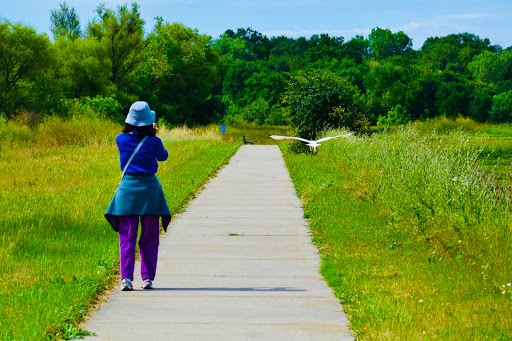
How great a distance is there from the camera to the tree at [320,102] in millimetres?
26266

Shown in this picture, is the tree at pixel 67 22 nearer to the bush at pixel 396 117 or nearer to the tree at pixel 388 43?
the bush at pixel 396 117

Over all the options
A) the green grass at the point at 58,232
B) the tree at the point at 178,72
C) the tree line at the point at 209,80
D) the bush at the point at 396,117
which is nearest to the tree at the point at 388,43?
the tree line at the point at 209,80

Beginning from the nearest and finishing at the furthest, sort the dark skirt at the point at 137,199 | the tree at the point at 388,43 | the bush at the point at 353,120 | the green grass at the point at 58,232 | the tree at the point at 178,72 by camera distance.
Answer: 1. the green grass at the point at 58,232
2. the dark skirt at the point at 137,199
3. the bush at the point at 353,120
4. the tree at the point at 178,72
5. the tree at the point at 388,43

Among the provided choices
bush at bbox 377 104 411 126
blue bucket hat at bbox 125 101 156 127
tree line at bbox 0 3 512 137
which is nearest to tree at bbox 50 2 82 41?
tree line at bbox 0 3 512 137

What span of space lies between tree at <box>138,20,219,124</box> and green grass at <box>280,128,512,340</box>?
53907mm

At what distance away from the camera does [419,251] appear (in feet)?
28.1

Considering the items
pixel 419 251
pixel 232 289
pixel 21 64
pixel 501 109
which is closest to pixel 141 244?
pixel 232 289

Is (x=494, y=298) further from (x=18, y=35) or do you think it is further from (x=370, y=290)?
(x=18, y=35)

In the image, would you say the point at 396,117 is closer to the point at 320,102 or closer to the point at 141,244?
the point at 320,102

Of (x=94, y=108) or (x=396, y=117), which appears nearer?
(x=94, y=108)

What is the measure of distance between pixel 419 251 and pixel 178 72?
60.7 m

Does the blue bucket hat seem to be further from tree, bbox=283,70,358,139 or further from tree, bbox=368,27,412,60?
tree, bbox=368,27,412,60

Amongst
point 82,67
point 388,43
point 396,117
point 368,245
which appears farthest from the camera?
point 388,43

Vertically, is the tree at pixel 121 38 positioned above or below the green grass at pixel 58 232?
above
